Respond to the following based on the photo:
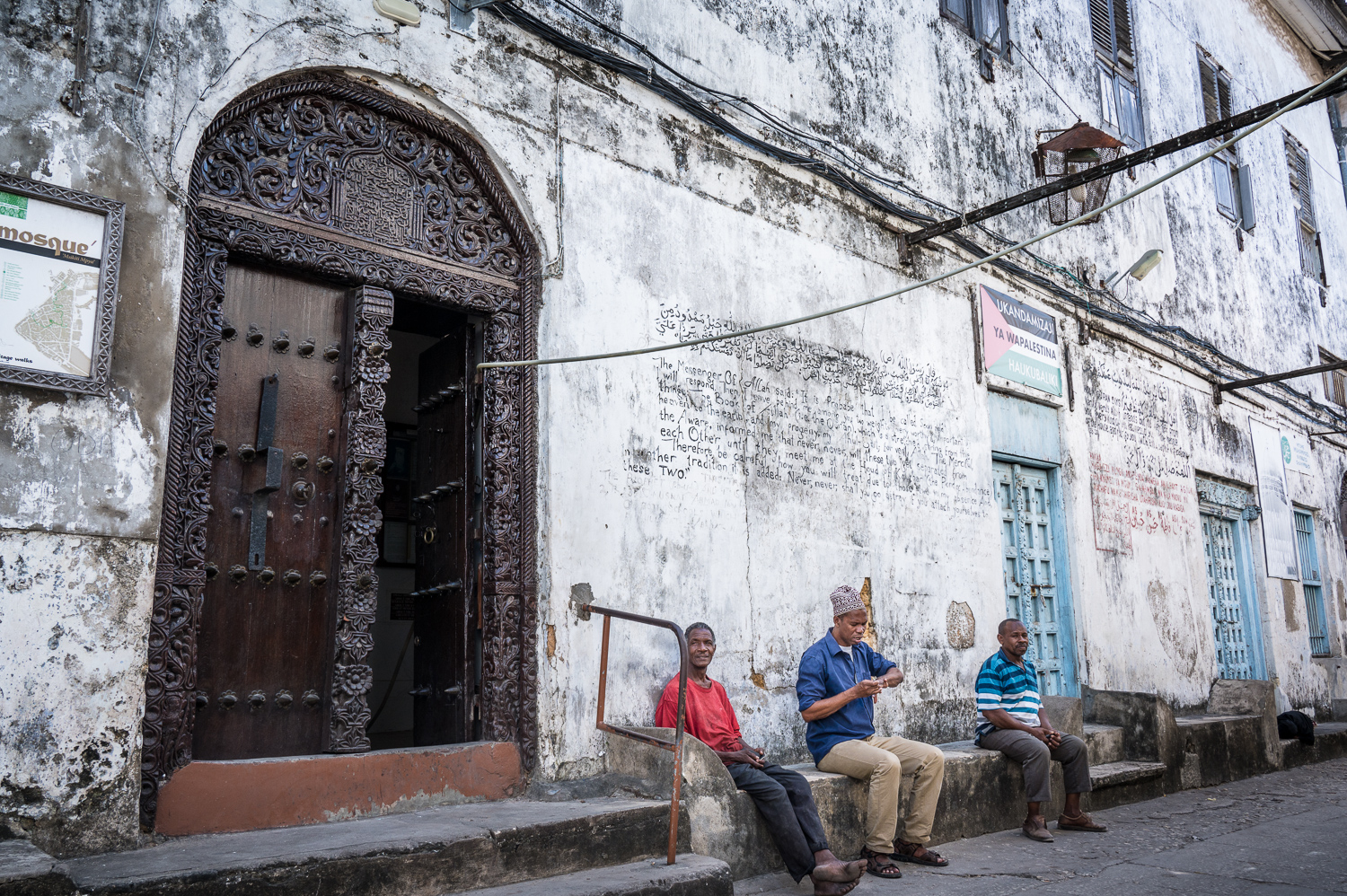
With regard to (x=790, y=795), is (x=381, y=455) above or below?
above

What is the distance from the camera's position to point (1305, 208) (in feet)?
49.1

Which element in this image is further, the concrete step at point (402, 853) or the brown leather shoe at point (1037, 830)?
the brown leather shoe at point (1037, 830)

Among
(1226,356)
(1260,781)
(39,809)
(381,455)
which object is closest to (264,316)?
(381,455)

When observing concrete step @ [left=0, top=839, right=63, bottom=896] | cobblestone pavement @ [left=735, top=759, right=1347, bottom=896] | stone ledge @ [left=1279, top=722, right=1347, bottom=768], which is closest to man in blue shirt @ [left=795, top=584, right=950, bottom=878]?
cobblestone pavement @ [left=735, top=759, right=1347, bottom=896]

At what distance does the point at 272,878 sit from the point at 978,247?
7.11 meters

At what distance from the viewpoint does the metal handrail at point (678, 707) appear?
420 cm

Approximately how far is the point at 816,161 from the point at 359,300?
354cm

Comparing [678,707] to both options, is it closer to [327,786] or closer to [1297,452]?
[327,786]

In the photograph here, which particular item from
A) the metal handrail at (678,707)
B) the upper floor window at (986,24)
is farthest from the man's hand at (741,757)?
the upper floor window at (986,24)

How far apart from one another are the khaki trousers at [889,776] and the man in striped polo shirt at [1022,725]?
36.6 inches

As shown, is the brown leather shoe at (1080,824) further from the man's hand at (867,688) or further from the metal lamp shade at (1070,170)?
the metal lamp shade at (1070,170)

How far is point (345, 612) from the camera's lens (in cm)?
451

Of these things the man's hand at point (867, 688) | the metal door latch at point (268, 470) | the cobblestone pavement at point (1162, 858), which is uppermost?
the metal door latch at point (268, 470)

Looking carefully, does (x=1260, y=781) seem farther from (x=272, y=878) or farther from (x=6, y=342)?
(x=6, y=342)
